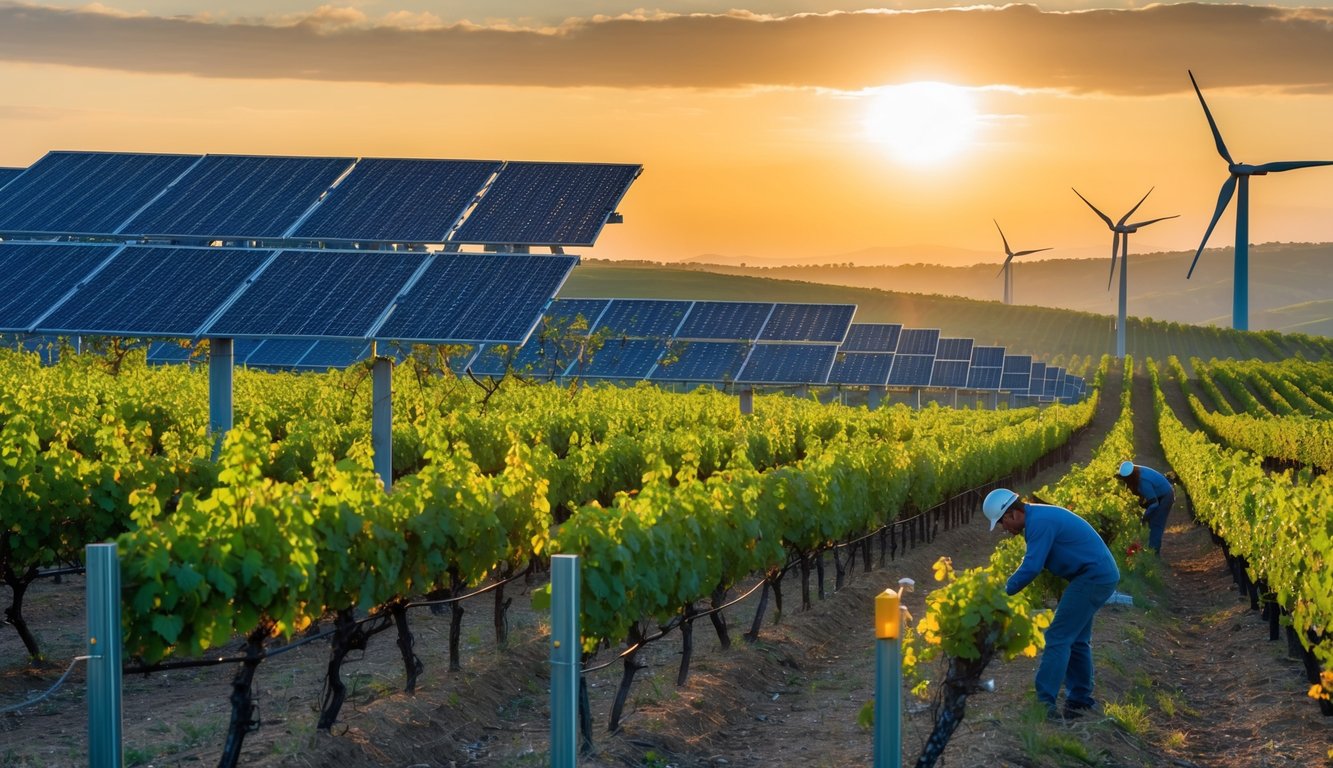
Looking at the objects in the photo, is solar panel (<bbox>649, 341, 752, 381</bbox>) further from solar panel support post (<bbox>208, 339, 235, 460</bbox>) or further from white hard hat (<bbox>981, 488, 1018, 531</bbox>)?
white hard hat (<bbox>981, 488, 1018, 531</bbox>)

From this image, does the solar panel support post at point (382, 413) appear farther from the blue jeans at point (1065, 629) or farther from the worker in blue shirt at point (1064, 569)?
the blue jeans at point (1065, 629)

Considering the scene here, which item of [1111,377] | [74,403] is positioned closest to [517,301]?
[74,403]

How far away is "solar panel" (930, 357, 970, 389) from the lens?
80.6 meters

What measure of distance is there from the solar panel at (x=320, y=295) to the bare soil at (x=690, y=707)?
438 cm

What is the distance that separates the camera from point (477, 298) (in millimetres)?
21984

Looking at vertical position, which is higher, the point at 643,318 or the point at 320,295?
the point at 643,318

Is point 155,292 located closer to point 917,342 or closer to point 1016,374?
point 917,342

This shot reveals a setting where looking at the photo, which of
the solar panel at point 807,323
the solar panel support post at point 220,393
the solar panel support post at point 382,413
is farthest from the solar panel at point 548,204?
the solar panel at point 807,323

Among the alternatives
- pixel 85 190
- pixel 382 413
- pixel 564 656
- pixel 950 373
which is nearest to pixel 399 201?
pixel 85 190

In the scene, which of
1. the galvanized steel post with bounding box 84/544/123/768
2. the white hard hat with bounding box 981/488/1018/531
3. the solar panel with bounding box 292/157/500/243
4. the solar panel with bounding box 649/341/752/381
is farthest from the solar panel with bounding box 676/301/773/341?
the galvanized steel post with bounding box 84/544/123/768

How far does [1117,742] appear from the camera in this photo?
12.8m

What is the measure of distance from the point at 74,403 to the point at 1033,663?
49.9 ft

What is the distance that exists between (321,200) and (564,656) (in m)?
20.0

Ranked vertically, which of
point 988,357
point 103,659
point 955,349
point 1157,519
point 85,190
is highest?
point 85,190
